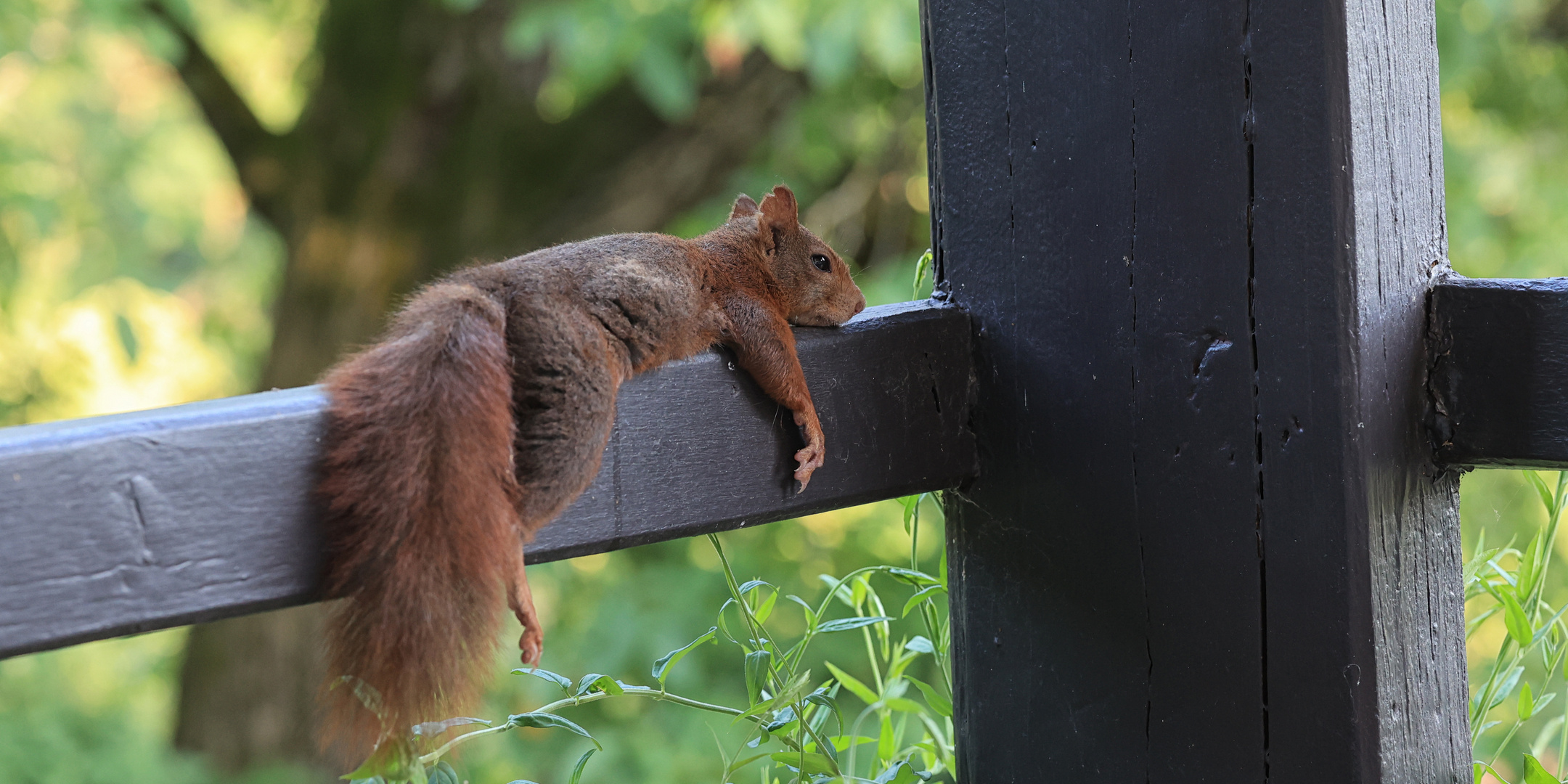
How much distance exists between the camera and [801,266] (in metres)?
1.38

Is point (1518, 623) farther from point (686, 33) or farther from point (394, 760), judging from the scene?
point (686, 33)

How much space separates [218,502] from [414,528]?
0.11 meters

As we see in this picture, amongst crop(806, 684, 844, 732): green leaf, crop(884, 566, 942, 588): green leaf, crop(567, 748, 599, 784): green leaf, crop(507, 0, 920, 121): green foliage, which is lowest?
crop(806, 684, 844, 732): green leaf

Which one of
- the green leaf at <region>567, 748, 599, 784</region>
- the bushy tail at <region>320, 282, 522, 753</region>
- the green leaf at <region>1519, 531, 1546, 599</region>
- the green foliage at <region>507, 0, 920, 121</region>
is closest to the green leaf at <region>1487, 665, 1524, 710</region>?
the green leaf at <region>1519, 531, 1546, 599</region>

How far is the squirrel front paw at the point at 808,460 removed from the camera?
3.45 ft

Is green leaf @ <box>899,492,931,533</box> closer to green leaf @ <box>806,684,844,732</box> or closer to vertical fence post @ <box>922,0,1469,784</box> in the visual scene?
vertical fence post @ <box>922,0,1469,784</box>

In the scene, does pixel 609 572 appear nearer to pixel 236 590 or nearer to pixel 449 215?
pixel 449 215

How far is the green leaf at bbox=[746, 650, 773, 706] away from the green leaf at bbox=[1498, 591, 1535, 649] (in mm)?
619

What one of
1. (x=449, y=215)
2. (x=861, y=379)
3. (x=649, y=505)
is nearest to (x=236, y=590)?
(x=649, y=505)

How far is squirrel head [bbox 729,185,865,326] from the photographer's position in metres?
1.34

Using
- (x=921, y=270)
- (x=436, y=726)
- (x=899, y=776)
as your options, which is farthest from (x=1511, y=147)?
(x=436, y=726)

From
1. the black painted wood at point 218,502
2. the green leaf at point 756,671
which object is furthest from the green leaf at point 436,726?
the green leaf at point 756,671

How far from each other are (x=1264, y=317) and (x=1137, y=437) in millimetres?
144

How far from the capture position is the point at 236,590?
73cm
